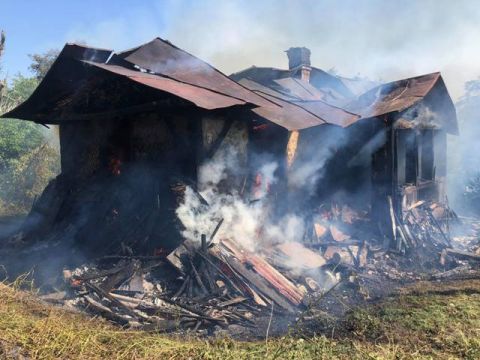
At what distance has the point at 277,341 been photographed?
4680 mm

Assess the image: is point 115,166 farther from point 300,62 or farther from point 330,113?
point 300,62

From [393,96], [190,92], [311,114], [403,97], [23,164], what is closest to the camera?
→ [190,92]

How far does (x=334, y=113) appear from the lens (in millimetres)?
10320

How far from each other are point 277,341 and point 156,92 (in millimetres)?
5399

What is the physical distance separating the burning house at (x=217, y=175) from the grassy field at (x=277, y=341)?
1353 millimetres

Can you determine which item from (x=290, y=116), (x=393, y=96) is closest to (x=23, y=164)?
(x=290, y=116)

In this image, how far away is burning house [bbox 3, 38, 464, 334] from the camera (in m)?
7.02

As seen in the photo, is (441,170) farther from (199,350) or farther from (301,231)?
(199,350)

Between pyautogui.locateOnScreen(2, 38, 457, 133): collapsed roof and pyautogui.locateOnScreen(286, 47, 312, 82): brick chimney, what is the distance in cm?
635

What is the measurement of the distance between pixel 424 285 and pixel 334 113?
517cm

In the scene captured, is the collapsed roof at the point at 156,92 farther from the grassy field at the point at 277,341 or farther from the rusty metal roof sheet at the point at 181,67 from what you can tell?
the grassy field at the point at 277,341

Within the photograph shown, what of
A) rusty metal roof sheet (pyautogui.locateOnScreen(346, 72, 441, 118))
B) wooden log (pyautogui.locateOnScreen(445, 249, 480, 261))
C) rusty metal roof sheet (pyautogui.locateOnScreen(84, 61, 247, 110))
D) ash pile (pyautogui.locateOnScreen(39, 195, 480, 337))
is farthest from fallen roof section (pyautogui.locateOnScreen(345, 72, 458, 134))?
rusty metal roof sheet (pyautogui.locateOnScreen(84, 61, 247, 110))

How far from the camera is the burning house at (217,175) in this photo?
7.02 meters

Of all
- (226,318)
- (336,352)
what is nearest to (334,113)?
(226,318)
